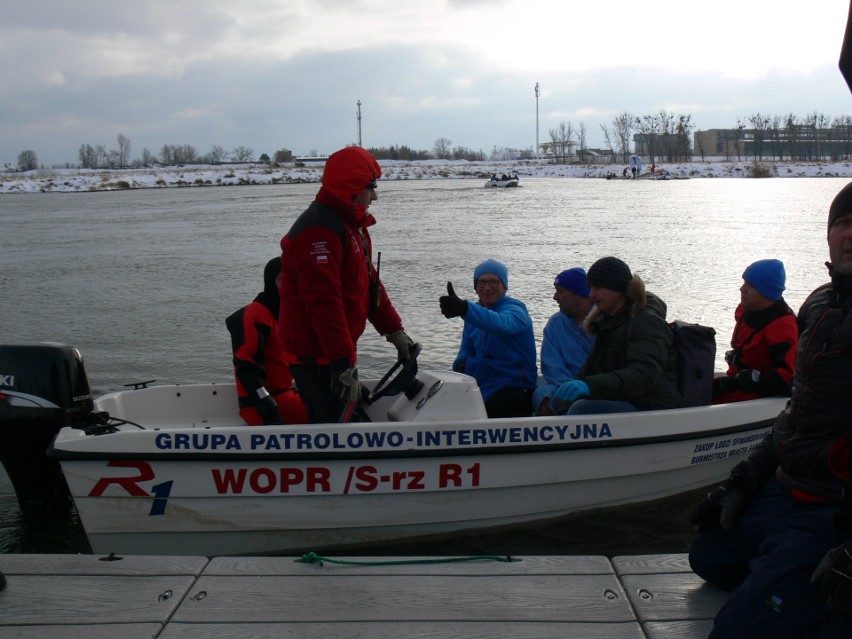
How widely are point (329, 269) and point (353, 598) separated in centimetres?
180

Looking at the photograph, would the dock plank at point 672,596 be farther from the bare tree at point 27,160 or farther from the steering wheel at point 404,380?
the bare tree at point 27,160

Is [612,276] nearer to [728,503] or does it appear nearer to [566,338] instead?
[566,338]

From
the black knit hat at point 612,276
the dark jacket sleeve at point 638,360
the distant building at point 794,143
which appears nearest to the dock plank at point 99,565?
the dark jacket sleeve at point 638,360

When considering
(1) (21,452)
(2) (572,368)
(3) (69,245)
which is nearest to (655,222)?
(3) (69,245)

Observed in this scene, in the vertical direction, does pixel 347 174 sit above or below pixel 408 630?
above

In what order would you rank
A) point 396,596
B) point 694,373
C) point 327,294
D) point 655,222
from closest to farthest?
point 396,596
point 327,294
point 694,373
point 655,222

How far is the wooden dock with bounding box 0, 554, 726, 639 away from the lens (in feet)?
9.21

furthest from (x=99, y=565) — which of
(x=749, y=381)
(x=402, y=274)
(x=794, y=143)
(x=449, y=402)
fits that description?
(x=794, y=143)

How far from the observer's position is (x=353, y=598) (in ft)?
9.86

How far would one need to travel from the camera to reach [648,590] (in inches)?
121

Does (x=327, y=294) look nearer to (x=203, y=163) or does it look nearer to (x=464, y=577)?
(x=464, y=577)

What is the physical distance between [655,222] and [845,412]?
28513 millimetres

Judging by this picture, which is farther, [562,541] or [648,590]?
[562,541]

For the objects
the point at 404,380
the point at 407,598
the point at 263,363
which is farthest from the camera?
the point at 263,363
